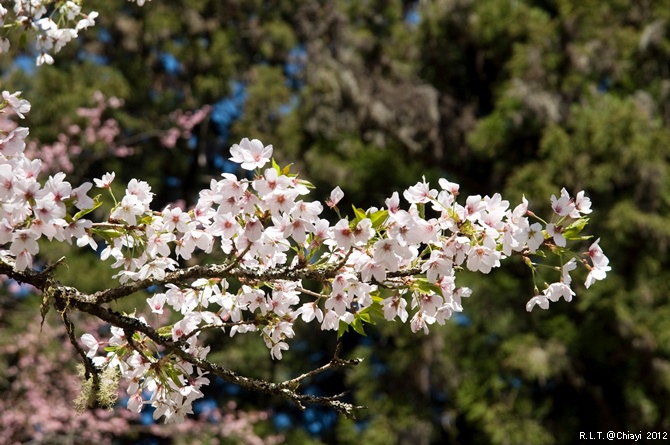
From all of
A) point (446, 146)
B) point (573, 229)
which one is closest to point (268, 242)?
point (573, 229)

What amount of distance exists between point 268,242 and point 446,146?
805cm

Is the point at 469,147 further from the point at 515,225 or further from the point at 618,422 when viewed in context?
the point at 515,225

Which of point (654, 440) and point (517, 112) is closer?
point (654, 440)

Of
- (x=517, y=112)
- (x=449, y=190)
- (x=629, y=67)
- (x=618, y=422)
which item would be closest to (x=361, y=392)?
(x=618, y=422)

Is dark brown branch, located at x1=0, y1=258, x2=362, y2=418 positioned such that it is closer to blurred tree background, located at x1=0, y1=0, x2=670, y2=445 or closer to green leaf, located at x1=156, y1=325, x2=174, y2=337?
green leaf, located at x1=156, y1=325, x2=174, y2=337

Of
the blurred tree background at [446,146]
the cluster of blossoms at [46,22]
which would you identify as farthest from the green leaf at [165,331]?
the blurred tree background at [446,146]

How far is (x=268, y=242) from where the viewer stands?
1646 millimetres

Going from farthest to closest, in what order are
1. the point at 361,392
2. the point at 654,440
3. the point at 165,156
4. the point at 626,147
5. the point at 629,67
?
the point at 165,156
the point at 629,67
the point at 361,392
the point at 626,147
the point at 654,440

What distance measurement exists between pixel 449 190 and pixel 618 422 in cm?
713

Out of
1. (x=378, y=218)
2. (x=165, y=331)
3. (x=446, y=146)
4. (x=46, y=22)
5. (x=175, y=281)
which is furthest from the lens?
(x=446, y=146)

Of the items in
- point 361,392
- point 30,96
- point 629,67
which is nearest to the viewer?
point 361,392

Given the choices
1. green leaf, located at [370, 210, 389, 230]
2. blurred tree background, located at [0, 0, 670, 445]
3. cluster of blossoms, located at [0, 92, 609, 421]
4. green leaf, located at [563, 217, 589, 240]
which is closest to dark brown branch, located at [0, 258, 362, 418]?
cluster of blossoms, located at [0, 92, 609, 421]

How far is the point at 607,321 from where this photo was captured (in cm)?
771

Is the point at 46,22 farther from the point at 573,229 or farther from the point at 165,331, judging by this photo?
the point at 573,229
